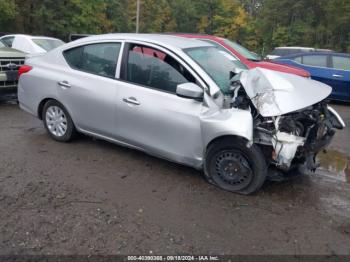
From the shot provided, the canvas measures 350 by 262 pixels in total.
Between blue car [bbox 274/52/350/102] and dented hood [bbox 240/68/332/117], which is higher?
dented hood [bbox 240/68/332/117]

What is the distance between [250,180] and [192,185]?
69cm

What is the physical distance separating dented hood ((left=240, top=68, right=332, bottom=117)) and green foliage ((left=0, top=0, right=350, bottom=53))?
24.8 meters

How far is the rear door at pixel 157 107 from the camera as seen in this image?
438 cm

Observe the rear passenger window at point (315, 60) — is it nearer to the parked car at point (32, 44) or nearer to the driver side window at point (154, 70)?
the parked car at point (32, 44)

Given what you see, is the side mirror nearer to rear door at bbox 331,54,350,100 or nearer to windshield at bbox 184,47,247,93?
windshield at bbox 184,47,247,93

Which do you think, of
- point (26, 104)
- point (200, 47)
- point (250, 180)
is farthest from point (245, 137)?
point (26, 104)

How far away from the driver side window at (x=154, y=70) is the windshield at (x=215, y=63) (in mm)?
243

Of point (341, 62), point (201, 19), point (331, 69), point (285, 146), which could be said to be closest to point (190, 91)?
point (285, 146)

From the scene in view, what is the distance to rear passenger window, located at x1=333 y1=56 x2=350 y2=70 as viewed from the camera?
10.8 meters

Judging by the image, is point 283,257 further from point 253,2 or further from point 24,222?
point 253,2

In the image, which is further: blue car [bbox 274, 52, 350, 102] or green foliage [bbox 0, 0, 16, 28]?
green foliage [bbox 0, 0, 16, 28]

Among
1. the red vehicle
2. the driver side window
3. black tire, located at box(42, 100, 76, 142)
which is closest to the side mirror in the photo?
the driver side window

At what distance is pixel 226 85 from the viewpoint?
4566 millimetres

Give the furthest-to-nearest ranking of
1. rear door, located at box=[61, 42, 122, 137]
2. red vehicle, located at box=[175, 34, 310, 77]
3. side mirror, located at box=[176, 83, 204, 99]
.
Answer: red vehicle, located at box=[175, 34, 310, 77] < rear door, located at box=[61, 42, 122, 137] < side mirror, located at box=[176, 83, 204, 99]
